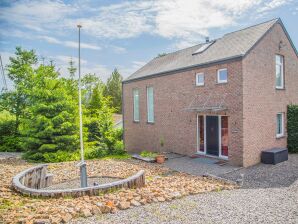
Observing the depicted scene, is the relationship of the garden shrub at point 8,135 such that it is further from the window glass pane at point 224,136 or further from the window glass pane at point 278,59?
the window glass pane at point 278,59

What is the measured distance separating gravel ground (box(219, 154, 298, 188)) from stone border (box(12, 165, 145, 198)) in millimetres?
3943

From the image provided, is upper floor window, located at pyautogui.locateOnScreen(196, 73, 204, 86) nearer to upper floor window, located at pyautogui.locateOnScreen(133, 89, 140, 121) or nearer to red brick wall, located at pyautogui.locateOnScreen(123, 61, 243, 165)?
red brick wall, located at pyautogui.locateOnScreen(123, 61, 243, 165)

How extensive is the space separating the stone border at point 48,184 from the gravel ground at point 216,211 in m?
1.44

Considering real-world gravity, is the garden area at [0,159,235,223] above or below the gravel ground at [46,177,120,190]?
above

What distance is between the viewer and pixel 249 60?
37.7 feet

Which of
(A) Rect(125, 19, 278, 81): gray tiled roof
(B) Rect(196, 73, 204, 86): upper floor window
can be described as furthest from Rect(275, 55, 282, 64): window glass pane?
(B) Rect(196, 73, 204, 86): upper floor window

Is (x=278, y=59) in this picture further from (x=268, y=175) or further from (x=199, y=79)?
(x=268, y=175)

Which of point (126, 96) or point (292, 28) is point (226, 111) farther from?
point (126, 96)

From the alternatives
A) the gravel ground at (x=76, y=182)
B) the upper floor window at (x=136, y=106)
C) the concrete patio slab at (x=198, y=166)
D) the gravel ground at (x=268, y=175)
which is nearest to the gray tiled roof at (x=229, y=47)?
the upper floor window at (x=136, y=106)

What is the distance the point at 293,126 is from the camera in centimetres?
1413

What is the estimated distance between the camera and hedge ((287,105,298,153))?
14102mm

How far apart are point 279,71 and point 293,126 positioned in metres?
3.42

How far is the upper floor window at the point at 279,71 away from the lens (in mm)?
13492

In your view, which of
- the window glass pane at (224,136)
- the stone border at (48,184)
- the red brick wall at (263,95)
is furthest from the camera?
the window glass pane at (224,136)
